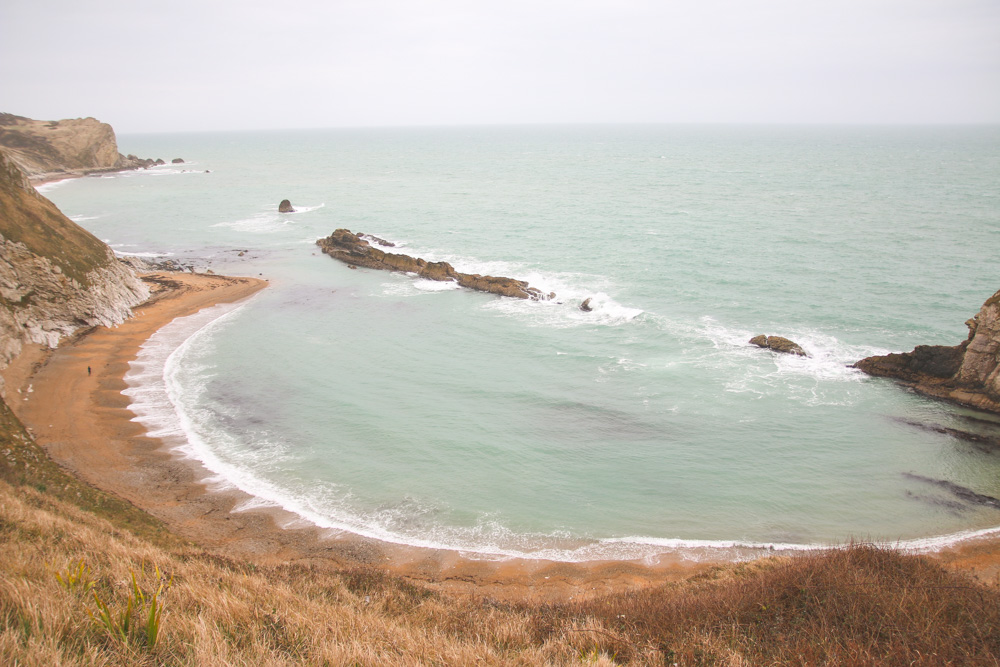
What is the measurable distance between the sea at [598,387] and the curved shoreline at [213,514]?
540mm

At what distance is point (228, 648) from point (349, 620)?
193 centimetres

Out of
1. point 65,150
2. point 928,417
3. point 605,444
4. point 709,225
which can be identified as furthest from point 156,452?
point 65,150

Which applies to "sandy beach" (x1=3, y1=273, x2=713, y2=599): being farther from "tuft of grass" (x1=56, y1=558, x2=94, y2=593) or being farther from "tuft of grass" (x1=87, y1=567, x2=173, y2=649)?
"tuft of grass" (x1=87, y1=567, x2=173, y2=649)

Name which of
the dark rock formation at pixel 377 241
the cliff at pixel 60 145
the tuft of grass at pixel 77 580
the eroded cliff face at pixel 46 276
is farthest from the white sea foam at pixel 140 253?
the cliff at pixel 60 145

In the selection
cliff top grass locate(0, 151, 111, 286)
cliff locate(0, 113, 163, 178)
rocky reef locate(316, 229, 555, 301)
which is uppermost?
cliff locate(0, 113, 163, 178)

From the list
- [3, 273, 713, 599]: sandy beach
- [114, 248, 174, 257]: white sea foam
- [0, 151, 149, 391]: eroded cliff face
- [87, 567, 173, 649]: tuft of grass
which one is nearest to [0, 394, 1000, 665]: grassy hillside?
[87, 567, 173, 649]: tuft of grass

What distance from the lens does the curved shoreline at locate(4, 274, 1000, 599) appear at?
46.6 ft

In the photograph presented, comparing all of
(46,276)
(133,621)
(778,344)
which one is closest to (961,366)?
(778,344)

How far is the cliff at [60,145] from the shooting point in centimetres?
9706

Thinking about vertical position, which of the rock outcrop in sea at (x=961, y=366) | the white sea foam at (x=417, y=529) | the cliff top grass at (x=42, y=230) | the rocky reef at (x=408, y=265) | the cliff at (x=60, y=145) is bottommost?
the white sea foam at (x=417, y=529)

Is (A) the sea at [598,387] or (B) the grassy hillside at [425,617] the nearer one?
(B) the grassy hillside at [425,617]

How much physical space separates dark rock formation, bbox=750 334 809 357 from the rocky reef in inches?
543

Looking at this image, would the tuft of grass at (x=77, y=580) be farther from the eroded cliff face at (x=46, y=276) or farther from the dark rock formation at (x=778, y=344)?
the dark rock formation at (x=778, y=344)

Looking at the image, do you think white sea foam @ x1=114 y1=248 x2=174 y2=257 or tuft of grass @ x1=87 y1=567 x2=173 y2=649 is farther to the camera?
white sea foam @ x1=114 y1=248 x2=174 y2=257
